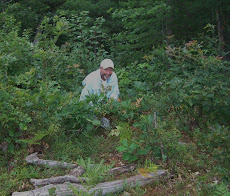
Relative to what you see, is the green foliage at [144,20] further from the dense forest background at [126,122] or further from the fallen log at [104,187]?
the fallen log at [104,187]

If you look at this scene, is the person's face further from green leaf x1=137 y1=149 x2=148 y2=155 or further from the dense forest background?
green leaf x1=137 y1=149 x2=148 y2=155

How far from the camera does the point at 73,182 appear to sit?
3.59m

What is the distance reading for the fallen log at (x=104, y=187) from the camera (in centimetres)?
323

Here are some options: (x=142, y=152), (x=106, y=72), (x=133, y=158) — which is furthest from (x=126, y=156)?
(x=106, y=72)

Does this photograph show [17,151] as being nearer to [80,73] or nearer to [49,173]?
[49,173]

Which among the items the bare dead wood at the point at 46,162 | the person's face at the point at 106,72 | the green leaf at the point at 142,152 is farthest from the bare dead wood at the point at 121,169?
the person's face at the point at 106,72

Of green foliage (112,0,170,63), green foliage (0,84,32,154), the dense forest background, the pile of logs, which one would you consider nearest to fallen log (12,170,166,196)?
the pile of logs

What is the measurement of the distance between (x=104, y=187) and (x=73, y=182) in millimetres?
448

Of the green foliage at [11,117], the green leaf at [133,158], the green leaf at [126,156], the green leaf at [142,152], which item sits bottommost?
the green leaf at [133,158]

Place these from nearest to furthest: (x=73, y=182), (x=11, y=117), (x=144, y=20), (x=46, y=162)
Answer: (x=73, y=182), (x=11, y=117), (x=46, y=162), (x=144, y=20)

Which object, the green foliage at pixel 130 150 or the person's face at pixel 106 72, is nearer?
the green foliage at pixel 130 150

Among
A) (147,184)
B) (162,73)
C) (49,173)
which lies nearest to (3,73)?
(49,173)

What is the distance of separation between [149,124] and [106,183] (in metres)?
1.11

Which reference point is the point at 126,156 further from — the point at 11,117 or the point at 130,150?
the point at 11,117
